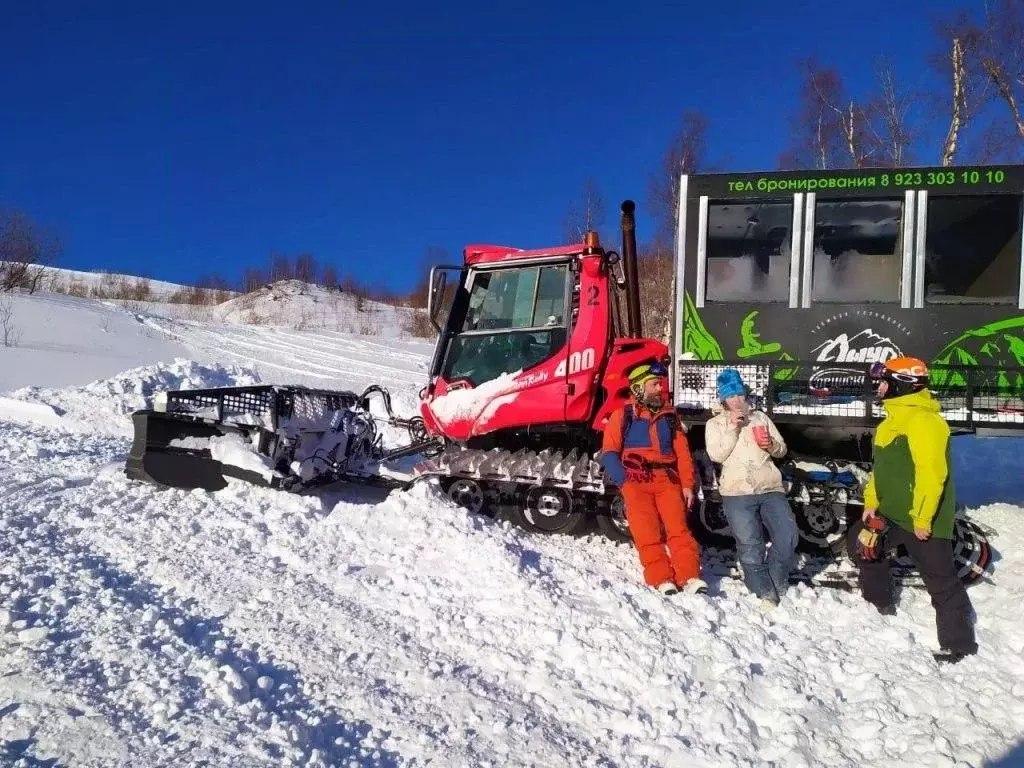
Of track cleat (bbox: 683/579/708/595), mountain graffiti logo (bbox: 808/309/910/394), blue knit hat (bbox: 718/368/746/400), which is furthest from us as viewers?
mountain graffiti logo (bbox: 808/309/910/394)

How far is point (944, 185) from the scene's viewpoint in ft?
15.9

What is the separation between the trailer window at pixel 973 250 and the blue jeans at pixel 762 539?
203 cm

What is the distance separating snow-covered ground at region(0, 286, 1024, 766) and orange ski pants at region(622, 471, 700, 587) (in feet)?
0.71

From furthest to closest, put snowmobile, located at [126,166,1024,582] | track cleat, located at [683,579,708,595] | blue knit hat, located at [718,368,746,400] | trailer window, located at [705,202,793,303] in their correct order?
trailer window, located at [705,202,793,303] → snowmobile, located at [126,166,1024,582] → blue knit hat, located at [718,368,746,400] → track cleat, located at [683,579,708,595]

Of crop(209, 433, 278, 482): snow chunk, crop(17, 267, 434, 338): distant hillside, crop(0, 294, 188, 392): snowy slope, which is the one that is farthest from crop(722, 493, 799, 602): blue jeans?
crop(17, 267, 434, 338): distant hillside

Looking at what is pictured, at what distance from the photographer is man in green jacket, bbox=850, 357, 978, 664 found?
12.4 feet

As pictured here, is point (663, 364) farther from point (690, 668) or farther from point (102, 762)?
point (102, 762)

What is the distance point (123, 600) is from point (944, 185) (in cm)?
593

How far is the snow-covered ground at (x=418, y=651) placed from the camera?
2660mm

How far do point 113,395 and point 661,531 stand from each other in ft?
29.5

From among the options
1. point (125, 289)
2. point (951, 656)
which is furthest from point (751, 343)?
point (125, 289)

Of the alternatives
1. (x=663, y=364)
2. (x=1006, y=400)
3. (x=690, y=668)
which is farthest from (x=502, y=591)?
(x=1006, y=400)

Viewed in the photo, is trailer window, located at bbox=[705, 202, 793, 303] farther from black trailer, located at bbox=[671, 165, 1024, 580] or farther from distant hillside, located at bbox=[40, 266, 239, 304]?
distant hillside, located at bbox=[40, 266, 239, 304]

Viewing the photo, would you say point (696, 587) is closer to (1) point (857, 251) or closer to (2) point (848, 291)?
(2) point (848, 291)
